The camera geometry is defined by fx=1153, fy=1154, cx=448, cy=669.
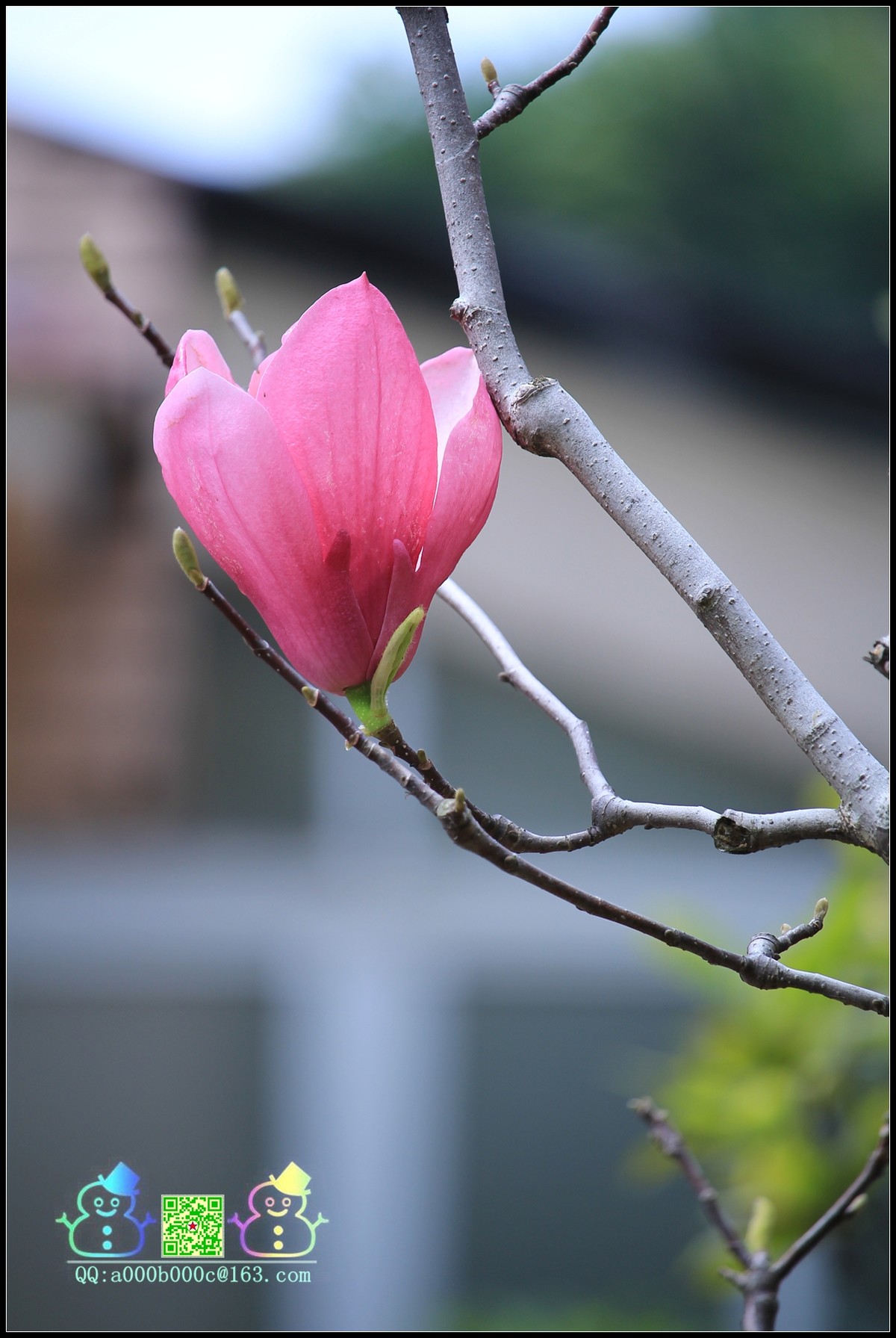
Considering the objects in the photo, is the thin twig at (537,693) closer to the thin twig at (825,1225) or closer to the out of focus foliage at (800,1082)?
the thin twig at (825,1225)

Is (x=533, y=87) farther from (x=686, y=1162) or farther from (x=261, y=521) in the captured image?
(x=686, y=1162)

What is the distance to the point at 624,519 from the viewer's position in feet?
0.93

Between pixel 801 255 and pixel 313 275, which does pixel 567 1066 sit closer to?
pixel 313 275

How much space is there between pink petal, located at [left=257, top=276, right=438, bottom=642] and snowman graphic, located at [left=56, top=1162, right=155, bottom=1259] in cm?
39

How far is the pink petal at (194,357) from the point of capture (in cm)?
31

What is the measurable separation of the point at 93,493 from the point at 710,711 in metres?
1.35

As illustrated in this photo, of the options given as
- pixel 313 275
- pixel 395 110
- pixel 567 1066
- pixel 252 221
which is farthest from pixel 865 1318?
pixel 395 110

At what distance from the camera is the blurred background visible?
2172mm

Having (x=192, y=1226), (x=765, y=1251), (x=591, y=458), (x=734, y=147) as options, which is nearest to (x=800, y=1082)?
(x=765, y=1251)

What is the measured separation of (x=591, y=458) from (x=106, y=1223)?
456 millimetres

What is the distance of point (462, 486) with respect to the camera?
30 cm

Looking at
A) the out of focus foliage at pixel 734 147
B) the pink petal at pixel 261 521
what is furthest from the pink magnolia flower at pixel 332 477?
the out of focus foliage at pixel 734 147

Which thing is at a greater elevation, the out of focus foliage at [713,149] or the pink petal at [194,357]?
the out of focus foliage at [713,149]

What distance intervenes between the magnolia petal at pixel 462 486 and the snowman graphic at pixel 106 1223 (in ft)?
1.27
